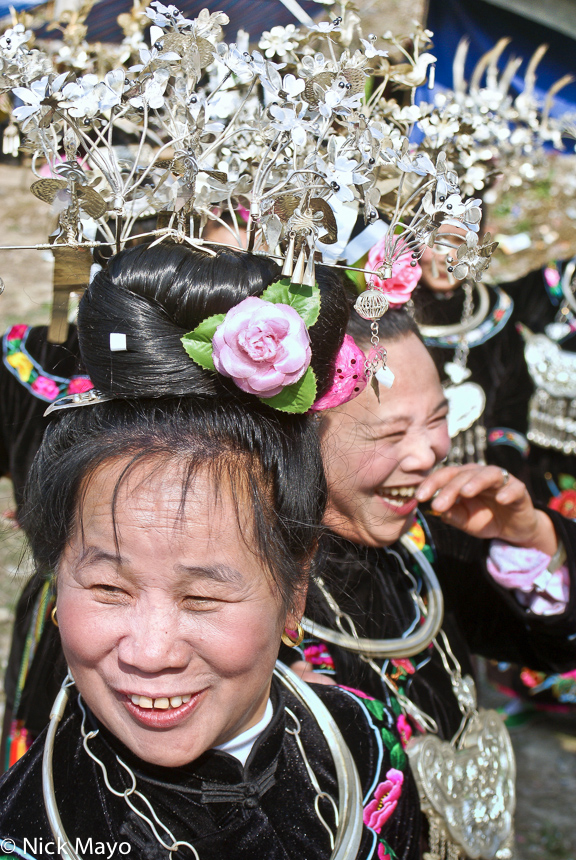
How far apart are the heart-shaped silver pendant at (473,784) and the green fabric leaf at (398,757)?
0.31ft

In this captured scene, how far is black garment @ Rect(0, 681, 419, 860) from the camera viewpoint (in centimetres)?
126

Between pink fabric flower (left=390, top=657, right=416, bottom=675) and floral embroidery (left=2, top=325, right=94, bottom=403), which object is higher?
floral embroidery (left=2, top=325, right=94, bottom=403)

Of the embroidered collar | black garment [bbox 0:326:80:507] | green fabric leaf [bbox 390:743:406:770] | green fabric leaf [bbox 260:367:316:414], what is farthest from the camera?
the embroidered collar

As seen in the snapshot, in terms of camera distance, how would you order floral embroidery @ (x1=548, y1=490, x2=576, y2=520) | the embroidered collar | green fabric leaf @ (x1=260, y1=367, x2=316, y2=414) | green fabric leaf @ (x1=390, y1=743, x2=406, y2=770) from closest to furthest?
green fabric leaf @ (x1=260, y1=367, x2=316, y2=414) < green fabric leaf @ (x1=390, y1=743, x2=406, y2=770) < the embroidered collar < floral embroidery @ (x1=548, y1=490, x2=576, y2=520)

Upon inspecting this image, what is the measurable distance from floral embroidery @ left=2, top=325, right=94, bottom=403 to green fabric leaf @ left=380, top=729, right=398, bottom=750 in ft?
3.93

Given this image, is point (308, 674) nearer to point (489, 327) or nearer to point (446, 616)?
point (446, 616)

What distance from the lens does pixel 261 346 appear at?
3.53 feet

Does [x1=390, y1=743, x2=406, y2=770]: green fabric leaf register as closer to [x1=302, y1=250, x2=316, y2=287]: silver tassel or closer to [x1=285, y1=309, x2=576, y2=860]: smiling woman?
[x1=285, y1=309, x2=576, y2=860]: smiling woman

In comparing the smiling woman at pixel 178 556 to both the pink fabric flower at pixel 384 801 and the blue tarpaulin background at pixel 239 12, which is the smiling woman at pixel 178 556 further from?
the blue tarpaulin background at pixel 239 12

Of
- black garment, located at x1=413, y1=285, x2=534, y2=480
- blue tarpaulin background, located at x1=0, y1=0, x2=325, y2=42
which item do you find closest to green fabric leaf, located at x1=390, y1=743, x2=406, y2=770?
black garment, located at x1=413, y1=285, x2=534, y2=480

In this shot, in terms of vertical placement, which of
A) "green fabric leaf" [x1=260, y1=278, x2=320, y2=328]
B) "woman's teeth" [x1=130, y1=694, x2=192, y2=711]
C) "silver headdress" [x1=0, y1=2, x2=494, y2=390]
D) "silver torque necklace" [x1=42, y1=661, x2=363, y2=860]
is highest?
"silver headdress" [x1=0, y1=2, x2=494, y2=390]

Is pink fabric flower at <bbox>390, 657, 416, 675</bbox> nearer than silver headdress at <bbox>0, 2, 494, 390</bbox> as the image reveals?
No

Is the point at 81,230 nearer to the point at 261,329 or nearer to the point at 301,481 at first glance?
the point at 261,329

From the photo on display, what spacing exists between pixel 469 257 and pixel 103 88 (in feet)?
1.94
